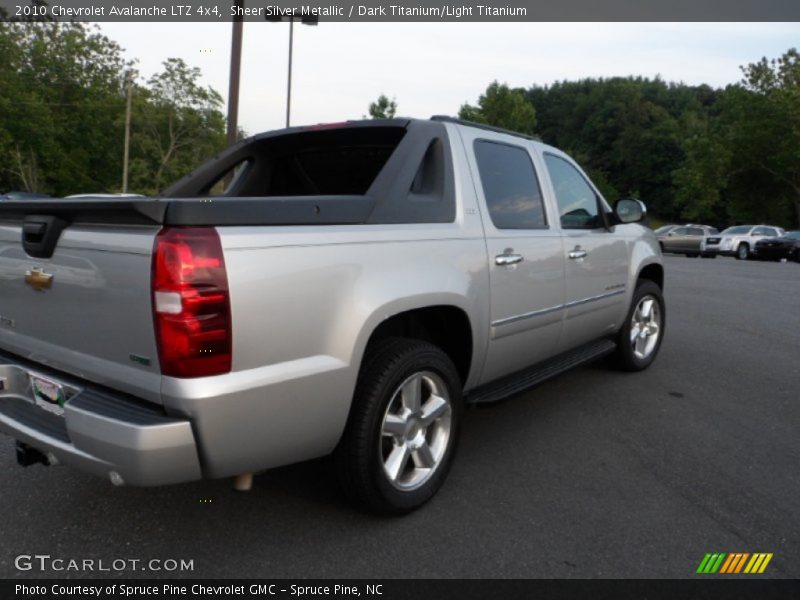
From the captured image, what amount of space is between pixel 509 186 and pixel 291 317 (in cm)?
188

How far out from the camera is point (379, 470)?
103 inches

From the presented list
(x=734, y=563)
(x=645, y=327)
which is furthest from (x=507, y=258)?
(x=645, y=327)

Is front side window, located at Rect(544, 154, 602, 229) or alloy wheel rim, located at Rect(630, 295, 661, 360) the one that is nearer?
front side window, located at Rect(544, 154, 602, 229)

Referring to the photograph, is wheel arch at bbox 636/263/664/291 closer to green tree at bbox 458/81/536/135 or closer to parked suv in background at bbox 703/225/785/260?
parked suv in background at bbox 703/225/785/260

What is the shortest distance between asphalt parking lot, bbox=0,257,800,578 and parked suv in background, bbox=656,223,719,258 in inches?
1102

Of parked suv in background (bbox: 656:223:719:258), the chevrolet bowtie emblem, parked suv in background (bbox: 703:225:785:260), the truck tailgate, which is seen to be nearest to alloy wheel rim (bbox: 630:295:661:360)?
the truck tailgate

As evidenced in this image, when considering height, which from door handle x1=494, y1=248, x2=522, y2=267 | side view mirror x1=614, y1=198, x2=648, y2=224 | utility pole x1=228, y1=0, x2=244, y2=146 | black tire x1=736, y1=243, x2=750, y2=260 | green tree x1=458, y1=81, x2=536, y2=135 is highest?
green tree x1=458, y1=81, x2=536, y2=135

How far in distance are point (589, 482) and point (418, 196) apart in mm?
1686

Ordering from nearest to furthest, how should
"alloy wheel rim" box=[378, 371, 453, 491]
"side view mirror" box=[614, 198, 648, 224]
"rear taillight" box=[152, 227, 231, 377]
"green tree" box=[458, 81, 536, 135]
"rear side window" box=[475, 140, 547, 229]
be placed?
"rear taillight" box=[152, 227, 231, 377]
"alloy wheel rim" box=[378, 371, 453, 491]
"rear side window" box=[475, 140, 547, 229]
"side view mirror" box=[614, 198, 648, 224]
"green tree" box=[458, 81, 536, 135]

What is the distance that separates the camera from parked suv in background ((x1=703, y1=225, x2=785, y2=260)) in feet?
93.2

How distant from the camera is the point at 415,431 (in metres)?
2.85

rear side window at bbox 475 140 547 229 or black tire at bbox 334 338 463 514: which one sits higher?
rear side window at bbox 475 140 547 229
